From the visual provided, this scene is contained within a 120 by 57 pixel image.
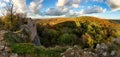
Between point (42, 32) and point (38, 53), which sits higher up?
point (38, 53)

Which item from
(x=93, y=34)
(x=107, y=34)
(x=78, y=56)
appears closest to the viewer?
(x=78, y=56)

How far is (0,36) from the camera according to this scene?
20.7 metres

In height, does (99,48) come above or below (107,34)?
above

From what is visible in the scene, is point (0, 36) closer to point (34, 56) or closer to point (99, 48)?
point (34, 56)

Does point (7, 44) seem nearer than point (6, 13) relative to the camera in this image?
Yes

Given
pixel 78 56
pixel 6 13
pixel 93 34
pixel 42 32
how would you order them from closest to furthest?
1. pixel 78 56
2. pixel 6 13
3. pixel 42 32
4. pixel 93 34

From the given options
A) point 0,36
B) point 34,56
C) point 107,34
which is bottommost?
point 107,34

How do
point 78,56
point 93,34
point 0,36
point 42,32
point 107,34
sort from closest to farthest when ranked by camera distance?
point 78,56 < point 0,36 < point 42,32 < point 93,34 < point 107,34

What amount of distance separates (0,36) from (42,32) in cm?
5180

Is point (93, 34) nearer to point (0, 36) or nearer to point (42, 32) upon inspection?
point (42, 32)

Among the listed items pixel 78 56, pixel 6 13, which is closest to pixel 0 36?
pixel 78 56

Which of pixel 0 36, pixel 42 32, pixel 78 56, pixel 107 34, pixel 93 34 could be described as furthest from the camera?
pixel 107 34

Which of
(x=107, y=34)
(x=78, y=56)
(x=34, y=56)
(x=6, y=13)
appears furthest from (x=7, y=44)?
(x=107, y=34)

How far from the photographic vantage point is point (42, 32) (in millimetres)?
72500
